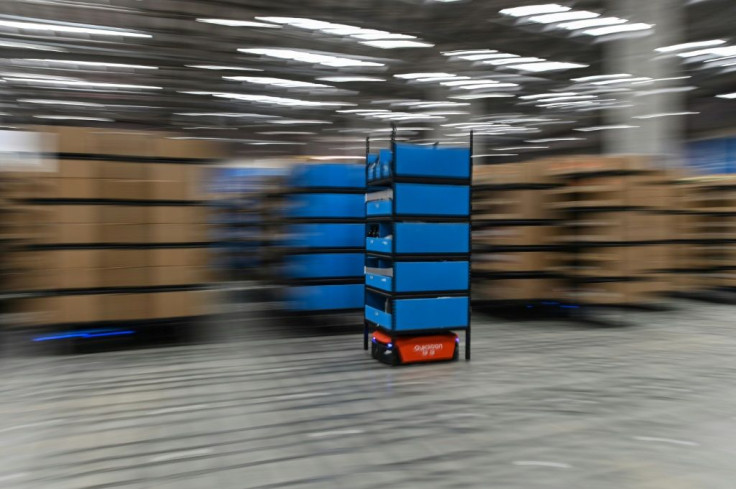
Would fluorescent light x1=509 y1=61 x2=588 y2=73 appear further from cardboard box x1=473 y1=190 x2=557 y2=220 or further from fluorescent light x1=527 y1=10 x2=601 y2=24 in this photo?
cardboard box x1=473 y1=190 x2=557 y2=220

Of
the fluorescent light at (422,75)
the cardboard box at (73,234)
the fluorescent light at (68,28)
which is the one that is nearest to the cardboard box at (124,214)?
the cardboard box at (73,234)

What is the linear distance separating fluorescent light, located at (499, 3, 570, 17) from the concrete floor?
294 inches

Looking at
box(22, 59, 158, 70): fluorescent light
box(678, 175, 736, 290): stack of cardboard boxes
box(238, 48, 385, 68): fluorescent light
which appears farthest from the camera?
box(238, 48, 385, 68): fluorescent light

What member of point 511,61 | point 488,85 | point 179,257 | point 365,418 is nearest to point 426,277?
point 365,418

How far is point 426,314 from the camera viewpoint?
489cm

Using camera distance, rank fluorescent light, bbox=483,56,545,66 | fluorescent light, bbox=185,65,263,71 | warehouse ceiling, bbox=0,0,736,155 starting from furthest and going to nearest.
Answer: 1. fluorescent light, bbox=483,56,545,66
2. fluorescent light, bbox=185,65,263,71
3. warehouse ceiling, bbox=0,0,736,155

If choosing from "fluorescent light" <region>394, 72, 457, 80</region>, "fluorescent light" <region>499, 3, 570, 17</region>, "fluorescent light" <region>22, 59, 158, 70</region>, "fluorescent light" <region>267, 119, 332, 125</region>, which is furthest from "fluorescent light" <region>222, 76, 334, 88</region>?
"fluorescent light" <region>499, 3, 570, 17</region>

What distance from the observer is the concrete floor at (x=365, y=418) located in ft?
8.98

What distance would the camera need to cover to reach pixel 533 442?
10.2 feet

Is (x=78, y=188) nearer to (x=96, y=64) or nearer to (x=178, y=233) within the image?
(x=178, y=233)

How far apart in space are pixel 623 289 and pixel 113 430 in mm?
6123

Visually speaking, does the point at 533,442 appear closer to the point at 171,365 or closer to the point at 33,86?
the point at 171,365

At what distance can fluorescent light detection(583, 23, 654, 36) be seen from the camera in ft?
30.0

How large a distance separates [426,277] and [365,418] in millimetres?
1760
